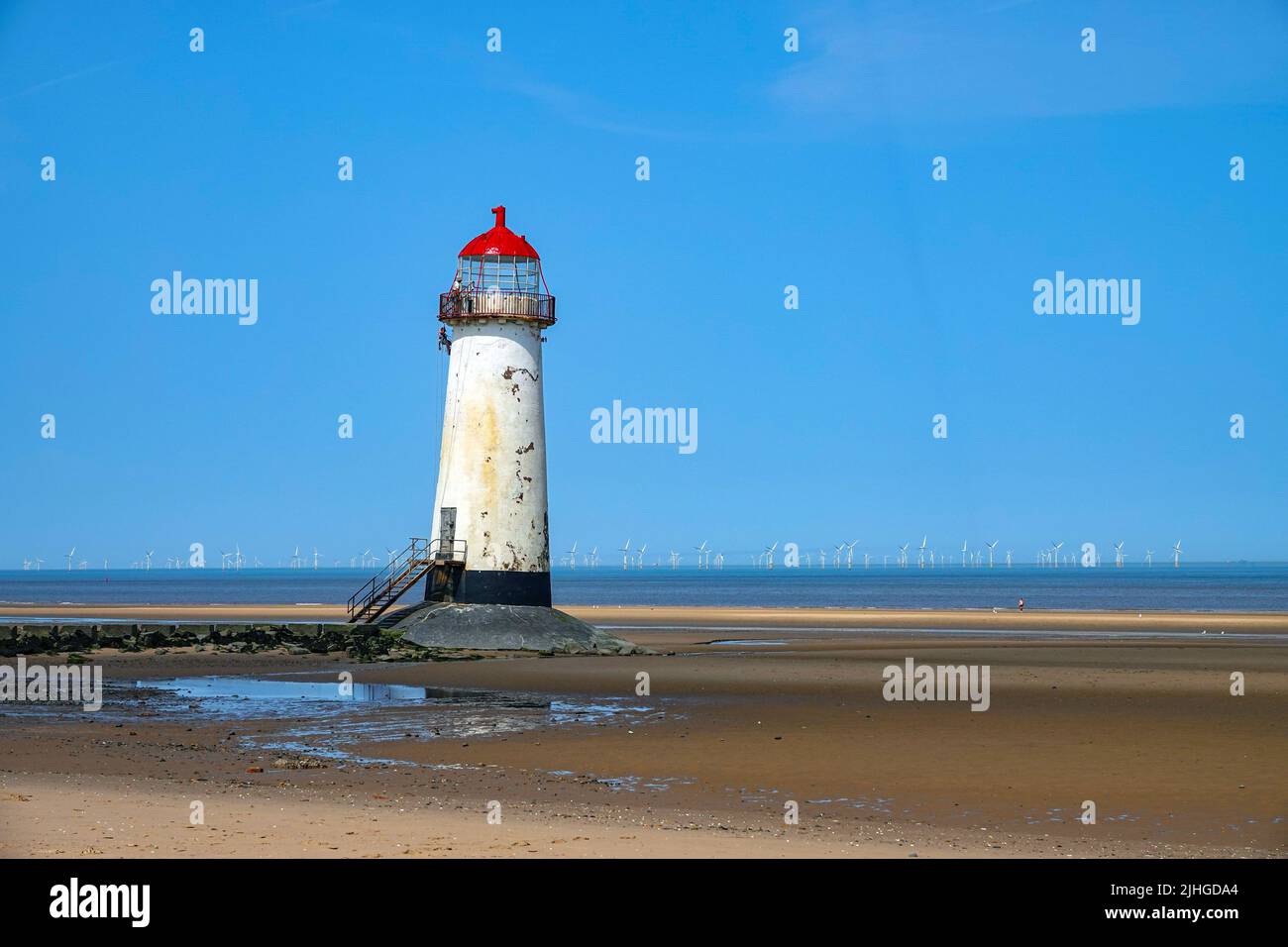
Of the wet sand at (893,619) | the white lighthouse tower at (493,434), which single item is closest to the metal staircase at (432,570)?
the white lighthouse tower at (493,434)

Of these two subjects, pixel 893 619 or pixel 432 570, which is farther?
pixel 893 619

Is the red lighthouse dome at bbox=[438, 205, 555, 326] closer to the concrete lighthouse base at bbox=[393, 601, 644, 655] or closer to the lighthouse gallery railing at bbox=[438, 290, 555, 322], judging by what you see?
the lighthouse gallery railing at bbox=[438, 290, 555, 322]

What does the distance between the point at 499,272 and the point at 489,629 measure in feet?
35.7

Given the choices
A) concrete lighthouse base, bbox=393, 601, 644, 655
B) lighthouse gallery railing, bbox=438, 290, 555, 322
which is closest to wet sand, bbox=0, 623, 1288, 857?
concrete lighthouse base, bbox=393, 601, 644, 655

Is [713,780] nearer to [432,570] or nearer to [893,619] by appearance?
[432,570]

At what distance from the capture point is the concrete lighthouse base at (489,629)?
41.2 m

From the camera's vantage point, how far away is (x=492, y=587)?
41.8 m

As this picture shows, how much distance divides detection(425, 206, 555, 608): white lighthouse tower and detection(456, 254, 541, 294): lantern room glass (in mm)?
30

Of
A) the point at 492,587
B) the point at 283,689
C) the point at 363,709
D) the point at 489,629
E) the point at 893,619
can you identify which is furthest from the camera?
the point at 893,619

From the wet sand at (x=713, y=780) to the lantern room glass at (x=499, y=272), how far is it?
13547 millimetres

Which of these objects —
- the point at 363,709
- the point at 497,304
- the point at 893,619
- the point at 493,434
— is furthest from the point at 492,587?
the point at 893,619

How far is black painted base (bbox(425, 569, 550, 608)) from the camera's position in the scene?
137 ft

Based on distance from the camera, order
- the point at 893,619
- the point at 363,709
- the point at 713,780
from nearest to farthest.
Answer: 1. the point at 713,780
2. the point at 363,709
3. the point at 893,619

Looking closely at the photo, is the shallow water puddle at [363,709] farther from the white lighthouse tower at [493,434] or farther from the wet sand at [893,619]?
the wet sand at [893,619]
